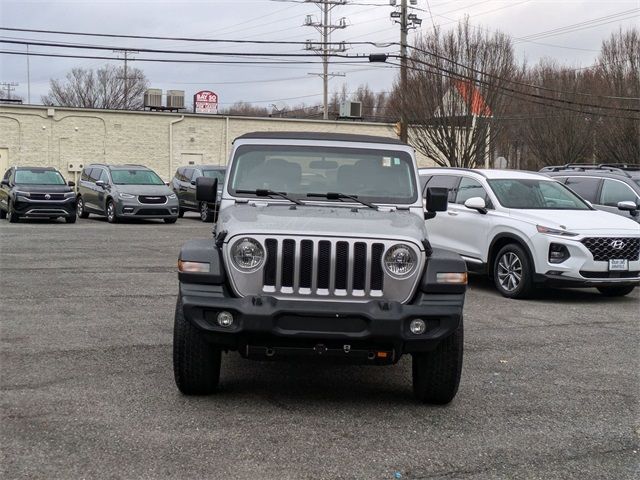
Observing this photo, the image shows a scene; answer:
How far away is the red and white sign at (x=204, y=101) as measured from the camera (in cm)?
4928

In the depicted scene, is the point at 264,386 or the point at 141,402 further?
the point at 264,386

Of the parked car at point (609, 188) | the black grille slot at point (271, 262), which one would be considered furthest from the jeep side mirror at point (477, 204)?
the black grille slot at point (271, 262)

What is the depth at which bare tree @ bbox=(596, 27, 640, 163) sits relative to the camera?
35188 millimetres

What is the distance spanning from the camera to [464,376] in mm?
6473

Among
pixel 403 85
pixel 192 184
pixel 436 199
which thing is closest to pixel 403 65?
pixel 403 85

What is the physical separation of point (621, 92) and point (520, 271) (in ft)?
93.4

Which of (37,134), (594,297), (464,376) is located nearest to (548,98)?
(37,134)

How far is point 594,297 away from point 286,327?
24.6 ft

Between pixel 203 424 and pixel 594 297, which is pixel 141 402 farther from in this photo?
pixel 594 297

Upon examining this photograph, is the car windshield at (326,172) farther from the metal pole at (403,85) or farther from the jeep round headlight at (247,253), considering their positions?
the metal pole at (403,85)

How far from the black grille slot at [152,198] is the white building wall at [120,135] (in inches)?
648

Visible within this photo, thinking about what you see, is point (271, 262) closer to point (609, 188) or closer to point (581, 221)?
point (581, 221)

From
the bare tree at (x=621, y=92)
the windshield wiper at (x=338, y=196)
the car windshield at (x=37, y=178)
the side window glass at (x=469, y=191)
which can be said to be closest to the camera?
the windshield wiper at (x=338, y=196)

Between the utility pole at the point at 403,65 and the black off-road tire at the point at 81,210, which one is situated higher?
the utility pole at the point at 403,65
